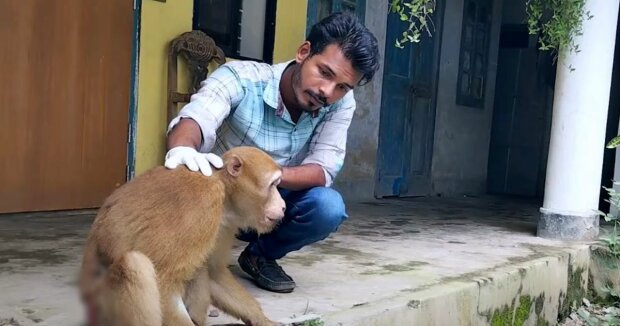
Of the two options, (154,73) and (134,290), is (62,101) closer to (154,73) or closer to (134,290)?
(154,73)

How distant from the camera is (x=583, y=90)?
16.4ft

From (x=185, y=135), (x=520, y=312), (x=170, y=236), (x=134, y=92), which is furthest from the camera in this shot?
(x=134, y=92)

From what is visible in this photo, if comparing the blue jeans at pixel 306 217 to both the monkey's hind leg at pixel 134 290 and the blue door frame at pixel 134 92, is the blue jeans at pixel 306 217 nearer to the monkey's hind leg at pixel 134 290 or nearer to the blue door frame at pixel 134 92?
the monkey's hind leg at pixel 134 290

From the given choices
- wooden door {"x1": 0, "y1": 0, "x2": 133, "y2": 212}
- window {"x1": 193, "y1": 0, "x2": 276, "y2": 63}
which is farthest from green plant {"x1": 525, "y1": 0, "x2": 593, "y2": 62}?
wooden door {"x1": 0, "y1": 0, "x2": 133, "y2": 212}

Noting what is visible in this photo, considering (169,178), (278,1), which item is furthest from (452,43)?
(169,178)

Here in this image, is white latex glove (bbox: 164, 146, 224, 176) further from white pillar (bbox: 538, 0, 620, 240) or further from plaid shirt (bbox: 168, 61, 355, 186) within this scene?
white pillar (bbox: 538, 0, 620, 240)

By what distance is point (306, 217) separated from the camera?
294 cm

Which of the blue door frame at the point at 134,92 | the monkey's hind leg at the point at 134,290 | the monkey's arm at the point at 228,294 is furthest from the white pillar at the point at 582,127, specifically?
the monkey's hind leg at the point at 134,290

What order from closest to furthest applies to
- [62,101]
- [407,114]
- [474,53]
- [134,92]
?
[62,101] < [134,92] < [407,114] < [474,53]

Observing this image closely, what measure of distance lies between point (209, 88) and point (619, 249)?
3210 mm

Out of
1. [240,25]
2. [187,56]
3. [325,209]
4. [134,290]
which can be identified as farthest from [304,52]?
[240,25]

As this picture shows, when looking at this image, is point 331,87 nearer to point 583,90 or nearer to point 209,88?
point 209,88

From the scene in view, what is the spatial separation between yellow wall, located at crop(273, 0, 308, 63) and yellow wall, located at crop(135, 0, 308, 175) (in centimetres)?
92

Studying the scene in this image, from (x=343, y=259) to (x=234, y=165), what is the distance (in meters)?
1.74
